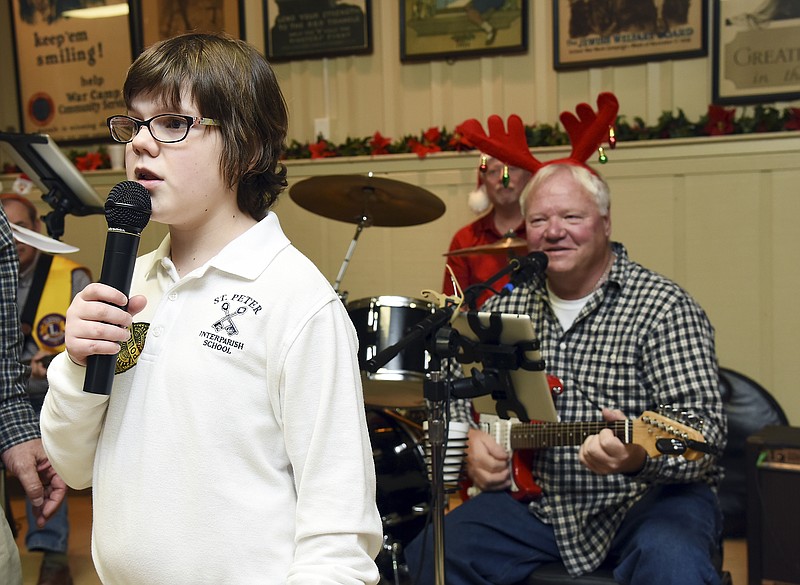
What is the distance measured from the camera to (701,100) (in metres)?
4.28

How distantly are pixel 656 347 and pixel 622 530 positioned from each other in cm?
51

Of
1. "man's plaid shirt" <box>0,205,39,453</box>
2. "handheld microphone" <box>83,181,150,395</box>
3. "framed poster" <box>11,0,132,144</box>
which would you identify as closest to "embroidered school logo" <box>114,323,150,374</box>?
"handheld microphone" <box>83,181,150,395</box>

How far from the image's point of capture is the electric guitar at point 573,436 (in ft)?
7.07

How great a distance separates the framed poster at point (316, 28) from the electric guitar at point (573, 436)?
288cm

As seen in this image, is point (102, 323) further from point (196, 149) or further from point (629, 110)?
point (629, 110)

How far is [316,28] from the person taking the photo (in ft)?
16.3

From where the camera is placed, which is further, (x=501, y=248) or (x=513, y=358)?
(x=501, y=248)

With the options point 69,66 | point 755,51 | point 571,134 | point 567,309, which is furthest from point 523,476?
point 69,66

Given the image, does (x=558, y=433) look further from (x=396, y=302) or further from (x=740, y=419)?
(x=740, y=419)

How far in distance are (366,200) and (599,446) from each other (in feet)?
5.17

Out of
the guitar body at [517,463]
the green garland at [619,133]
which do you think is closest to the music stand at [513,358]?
the guitar body at [517,463]

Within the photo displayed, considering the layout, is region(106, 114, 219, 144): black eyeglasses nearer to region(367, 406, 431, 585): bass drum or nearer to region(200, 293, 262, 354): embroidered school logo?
region(200, 293, 262, 354): embroidered school logo

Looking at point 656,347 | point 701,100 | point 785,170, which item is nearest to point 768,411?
point 656,347

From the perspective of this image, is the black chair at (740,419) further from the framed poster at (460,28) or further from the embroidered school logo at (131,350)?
the embroidered school logo at (131,350)
